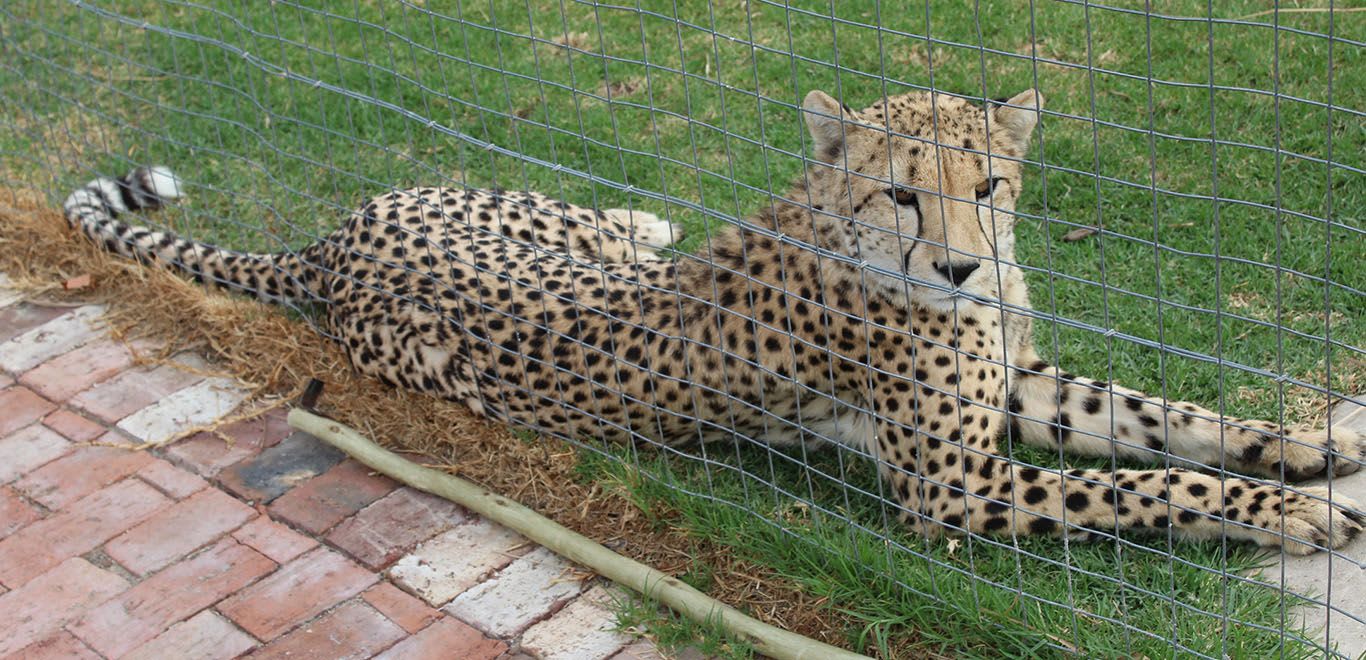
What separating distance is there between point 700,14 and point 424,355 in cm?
245

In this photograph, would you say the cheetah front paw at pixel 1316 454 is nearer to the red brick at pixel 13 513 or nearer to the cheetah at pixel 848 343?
the cheetah at pixel 848 343

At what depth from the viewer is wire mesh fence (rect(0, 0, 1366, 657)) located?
3195 mm

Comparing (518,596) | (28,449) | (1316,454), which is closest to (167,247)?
(28,449)

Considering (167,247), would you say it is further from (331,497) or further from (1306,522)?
(1306,522)

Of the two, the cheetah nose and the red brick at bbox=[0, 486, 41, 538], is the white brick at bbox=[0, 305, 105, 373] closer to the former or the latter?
the red brick at bbox=[0, 486, 41, 538]

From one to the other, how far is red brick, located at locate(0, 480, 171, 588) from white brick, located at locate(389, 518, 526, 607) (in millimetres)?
848

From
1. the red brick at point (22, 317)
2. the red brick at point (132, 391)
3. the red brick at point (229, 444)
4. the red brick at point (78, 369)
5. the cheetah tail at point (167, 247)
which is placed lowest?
the red brick at point (229, 444)

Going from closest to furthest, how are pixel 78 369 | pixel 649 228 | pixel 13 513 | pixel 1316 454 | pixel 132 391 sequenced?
1. pixel 1316 454
2. pixel 13 513
3. pixel 132 391
4. pixel 78 369
5. pixel 649 228

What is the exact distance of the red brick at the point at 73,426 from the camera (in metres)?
4.40

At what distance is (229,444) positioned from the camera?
434 centimetres

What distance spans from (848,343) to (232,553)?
176cm

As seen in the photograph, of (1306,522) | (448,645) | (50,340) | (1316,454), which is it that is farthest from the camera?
(50,340)

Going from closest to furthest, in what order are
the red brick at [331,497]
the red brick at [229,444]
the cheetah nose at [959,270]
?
the cheetah nose at [959,270] < the red brick at [331,497] < the red brick at [229,444]

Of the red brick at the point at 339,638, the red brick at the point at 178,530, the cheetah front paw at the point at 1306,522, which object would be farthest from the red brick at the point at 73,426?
the cheetah front paw at the point at 1306,522
